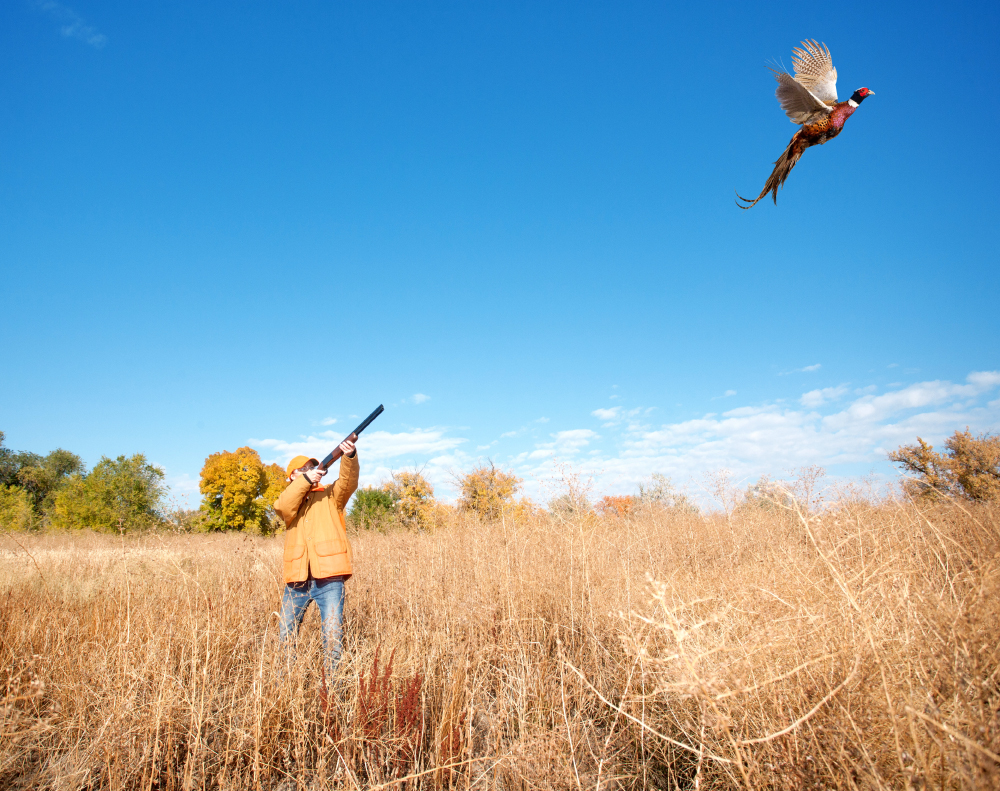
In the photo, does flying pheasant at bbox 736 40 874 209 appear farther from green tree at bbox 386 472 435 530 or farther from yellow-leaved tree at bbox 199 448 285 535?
yellow-leaved tree at bbox 199 448 285 535

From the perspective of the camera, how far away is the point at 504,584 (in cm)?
420

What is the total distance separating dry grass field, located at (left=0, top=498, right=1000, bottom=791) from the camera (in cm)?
156

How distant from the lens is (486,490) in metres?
8.32

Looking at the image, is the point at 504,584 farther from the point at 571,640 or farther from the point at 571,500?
the point at 571,500

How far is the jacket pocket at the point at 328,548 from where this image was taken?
361cm

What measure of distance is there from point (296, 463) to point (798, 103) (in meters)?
5.94

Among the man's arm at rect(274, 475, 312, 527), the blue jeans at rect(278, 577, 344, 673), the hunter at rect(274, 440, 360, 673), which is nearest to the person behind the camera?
the blue jeans at rect(278, 577, 344, 673)

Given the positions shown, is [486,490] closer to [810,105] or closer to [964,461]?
[810,105]

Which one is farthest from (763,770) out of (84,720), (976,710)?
(84,720)

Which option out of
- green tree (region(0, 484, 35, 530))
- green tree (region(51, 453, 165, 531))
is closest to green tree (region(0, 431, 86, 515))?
green tree (region(0, 484, 35, 530))

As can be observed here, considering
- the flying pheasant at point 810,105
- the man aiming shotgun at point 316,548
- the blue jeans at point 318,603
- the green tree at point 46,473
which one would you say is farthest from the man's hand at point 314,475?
the green tree at point 46,473

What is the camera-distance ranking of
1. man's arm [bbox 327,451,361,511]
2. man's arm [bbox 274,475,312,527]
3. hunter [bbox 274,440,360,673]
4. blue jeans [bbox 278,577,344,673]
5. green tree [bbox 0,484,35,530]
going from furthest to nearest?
green tree [bbox 0,484,35,530]
man's arm [bbox 327,451,361,511]
man's arm [bbox 274,475,312,527]
hunter [bbox 274,440,360,673]
blue jeans [bbox 278,577,344,673]

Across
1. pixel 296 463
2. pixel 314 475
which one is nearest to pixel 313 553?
pixel 314 475

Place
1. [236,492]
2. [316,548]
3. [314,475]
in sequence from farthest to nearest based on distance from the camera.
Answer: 1. [236,492]
2. [314,475]
3. [316,548]
